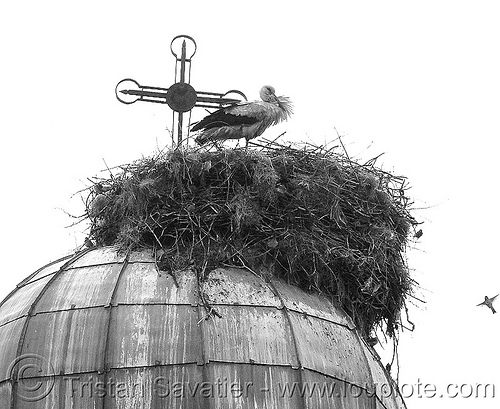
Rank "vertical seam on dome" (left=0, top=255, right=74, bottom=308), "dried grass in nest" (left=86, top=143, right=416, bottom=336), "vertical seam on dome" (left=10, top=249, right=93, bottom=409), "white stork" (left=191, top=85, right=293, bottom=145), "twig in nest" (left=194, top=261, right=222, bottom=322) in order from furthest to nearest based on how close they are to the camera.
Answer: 1. "white stork" (left=191, top=85, right=293, bottom=145)
2. "vertical seam on dome" (left=0, top=255, right=74, bottom=308)
3. "dried grass in nest" (left=86, top=143, right=416, bottom=336)
4. "twig in nest" (left=194, top=261, right=222, bottom=322)
5. "vertical seam on dome" (left=10, top=249, right=93, bottom=409)

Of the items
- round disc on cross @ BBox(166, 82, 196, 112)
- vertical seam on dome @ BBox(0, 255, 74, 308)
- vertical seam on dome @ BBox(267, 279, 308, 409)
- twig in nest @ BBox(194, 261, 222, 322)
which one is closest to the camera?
vertical seam on dome @ BBox(267, 279, 308, 409)

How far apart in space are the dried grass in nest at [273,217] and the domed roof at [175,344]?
0.33 meters

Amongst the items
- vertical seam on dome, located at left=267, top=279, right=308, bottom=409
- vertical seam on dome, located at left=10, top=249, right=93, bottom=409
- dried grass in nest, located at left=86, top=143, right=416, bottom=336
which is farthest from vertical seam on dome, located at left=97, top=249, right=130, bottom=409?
vertical seam on dome, located at left=267, top=279, right=308, bottom=409

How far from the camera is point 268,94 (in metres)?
23.7

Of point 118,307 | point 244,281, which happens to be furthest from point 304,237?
point 118,307

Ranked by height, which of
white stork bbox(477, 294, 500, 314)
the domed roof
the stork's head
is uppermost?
the stork's head

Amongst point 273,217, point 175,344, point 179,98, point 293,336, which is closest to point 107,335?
point 175,344

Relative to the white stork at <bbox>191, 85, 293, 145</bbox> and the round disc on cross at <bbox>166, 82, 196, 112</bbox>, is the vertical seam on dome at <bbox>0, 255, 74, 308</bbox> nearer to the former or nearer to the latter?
the white stork at <bbox>191, 85, 293, 145</bbox>

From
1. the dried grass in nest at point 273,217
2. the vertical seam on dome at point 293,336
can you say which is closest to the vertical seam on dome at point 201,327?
the dried grass in nest at point 273,217

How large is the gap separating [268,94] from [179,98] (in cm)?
128

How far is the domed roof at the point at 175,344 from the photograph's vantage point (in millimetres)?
19250

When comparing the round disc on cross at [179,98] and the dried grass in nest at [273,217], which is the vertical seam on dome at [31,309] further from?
the round disc on cross at [179,98]

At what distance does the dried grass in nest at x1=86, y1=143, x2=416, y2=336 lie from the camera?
2086 centimetres

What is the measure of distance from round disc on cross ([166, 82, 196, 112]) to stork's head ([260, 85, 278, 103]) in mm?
1007
